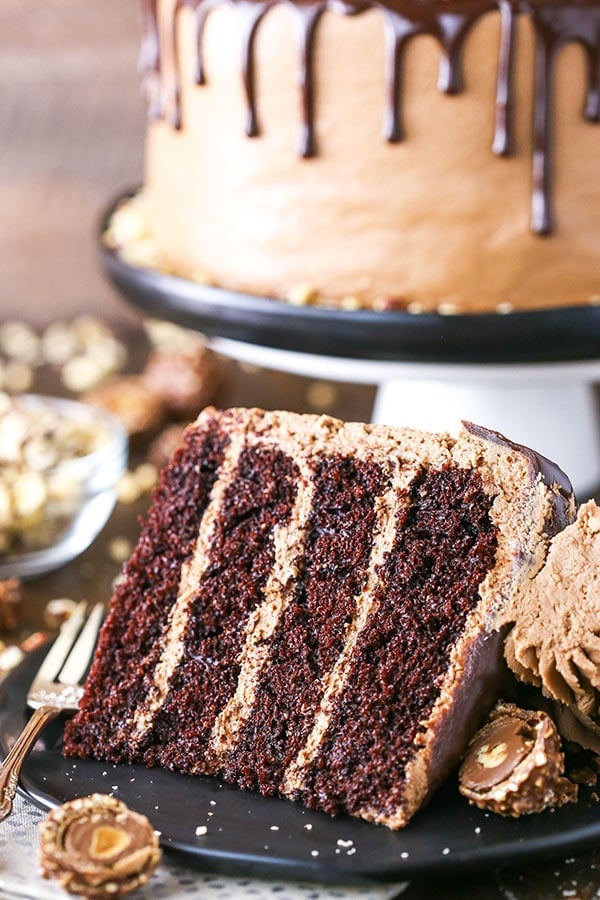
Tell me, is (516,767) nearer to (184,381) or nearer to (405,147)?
(405,147)

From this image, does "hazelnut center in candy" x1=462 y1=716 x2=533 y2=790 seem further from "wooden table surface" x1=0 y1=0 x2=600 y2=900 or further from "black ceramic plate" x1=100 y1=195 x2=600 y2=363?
"wooden table surface" x1=0 y1=0 x2=600 y2=900

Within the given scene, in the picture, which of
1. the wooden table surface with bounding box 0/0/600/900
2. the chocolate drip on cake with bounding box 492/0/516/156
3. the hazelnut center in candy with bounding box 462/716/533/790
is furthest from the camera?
the wooden table surface with bounding box 0/0/600/900

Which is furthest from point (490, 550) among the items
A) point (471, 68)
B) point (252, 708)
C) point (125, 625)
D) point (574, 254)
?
point (471, 68)

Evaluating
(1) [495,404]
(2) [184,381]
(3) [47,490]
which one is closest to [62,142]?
(2) [184,381]

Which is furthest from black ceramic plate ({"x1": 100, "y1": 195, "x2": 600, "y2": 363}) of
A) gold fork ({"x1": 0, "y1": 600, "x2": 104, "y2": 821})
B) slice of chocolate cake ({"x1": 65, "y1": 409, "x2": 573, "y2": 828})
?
gold fork ({"x1": 0, "y1": 600, "x2": 104, "y2": 821})

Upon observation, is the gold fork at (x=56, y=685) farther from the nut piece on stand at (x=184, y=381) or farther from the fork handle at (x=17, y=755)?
the nut piece on stand at (x=184, y=381)

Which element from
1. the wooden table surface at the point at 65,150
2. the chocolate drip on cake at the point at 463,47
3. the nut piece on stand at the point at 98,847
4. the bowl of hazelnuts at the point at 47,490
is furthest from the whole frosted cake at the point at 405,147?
the wooden table surface at the point at 65,150
